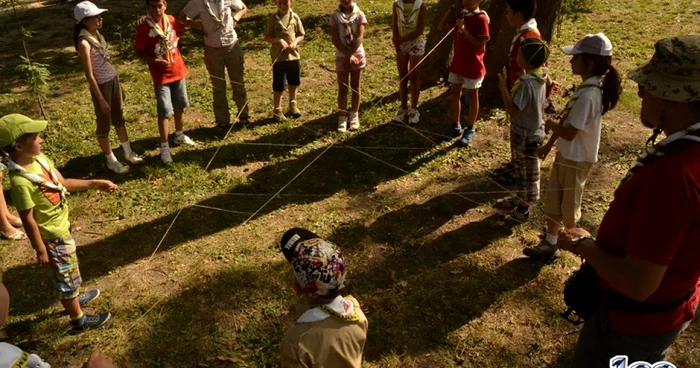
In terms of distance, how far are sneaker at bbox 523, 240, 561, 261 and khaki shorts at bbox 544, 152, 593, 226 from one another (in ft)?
1.20

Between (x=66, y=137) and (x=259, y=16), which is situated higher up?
(x=259, y=16)

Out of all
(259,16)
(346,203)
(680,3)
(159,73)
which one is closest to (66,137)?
(159,73)

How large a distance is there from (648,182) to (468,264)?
2.87m

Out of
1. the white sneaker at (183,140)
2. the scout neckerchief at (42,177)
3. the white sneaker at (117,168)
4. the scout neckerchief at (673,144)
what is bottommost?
the white sneaker at (117,168)

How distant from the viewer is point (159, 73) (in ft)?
20.4

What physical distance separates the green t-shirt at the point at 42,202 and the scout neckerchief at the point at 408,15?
450 cm

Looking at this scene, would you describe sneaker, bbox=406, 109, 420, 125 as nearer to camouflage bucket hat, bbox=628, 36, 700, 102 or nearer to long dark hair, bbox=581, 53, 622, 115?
long dark hair, bbox=581, 53, 622, 115

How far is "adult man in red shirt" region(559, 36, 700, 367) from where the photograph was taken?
2.04m

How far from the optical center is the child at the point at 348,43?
21.8ft

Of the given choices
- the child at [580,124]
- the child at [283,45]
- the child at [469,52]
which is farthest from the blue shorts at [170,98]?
the child at [580,124]

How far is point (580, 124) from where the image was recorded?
13.2 feet

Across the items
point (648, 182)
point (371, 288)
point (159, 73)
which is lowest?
point (371, 288)

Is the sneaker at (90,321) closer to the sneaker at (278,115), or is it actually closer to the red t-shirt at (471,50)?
the sneaker at (278,115)

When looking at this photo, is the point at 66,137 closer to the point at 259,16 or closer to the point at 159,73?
the point at 159,73
